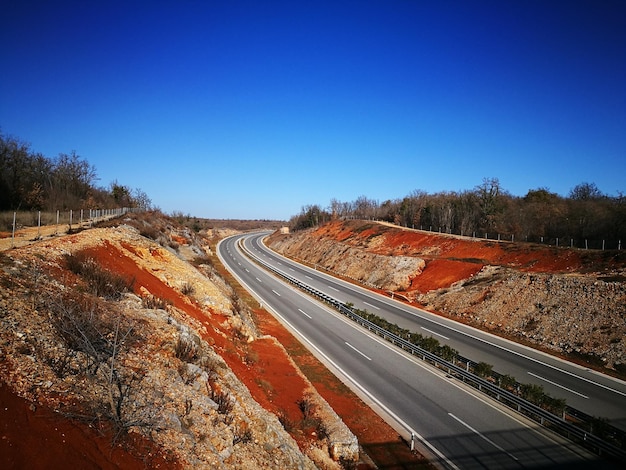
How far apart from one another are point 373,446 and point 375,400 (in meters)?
3.63

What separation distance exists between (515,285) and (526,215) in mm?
38823

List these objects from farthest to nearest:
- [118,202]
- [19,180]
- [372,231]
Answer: [118,202], [372,231], [19,180]

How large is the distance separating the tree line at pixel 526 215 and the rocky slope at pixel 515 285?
14.9m

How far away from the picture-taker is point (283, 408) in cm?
1455

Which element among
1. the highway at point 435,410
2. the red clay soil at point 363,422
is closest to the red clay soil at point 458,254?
the highway at point 435,410

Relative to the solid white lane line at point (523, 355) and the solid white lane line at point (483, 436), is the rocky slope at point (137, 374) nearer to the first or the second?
the solid white lane line at point (483, 436)

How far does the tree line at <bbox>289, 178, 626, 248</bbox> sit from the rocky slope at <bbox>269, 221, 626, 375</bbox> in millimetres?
14899

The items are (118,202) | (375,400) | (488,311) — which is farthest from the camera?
(118,202)

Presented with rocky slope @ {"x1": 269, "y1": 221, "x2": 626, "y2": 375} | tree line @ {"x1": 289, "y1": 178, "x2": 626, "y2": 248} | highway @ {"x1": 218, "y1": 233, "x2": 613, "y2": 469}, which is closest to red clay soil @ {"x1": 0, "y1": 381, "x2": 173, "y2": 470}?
highway @ {"x1": 218, "y1": 233, "x2": 613, "y2": 469}

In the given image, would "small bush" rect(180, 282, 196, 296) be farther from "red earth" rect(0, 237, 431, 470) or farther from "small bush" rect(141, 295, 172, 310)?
"small bush" rect(141, 295, 172, 310)

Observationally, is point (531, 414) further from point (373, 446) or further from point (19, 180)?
point (19, 180)

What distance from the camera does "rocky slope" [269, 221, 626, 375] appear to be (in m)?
25.8

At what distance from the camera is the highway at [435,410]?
44.3 ft

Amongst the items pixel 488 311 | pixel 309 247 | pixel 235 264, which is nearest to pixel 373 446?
pixel 488 311
